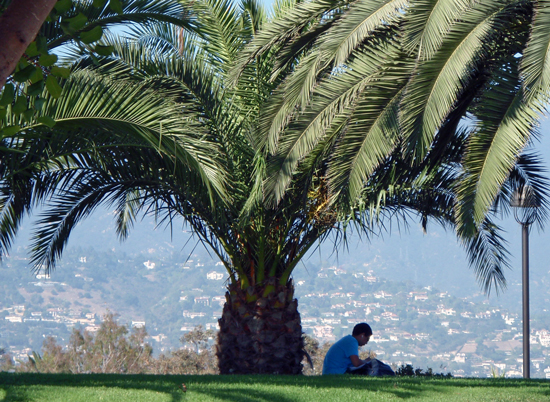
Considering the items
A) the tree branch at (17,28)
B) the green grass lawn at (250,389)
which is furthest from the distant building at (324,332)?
the tree branch at (17,28)

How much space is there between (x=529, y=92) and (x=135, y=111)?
3581 mm

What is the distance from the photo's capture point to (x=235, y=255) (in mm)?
8172

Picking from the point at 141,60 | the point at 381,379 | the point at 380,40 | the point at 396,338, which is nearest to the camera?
the point at 381,379

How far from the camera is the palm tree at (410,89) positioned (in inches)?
229

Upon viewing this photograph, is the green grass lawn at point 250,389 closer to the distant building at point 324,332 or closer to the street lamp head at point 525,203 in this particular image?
the street lamp head at point 525,203

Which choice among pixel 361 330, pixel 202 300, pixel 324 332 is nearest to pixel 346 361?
pixel 361 330

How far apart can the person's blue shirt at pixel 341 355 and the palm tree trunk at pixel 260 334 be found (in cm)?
59

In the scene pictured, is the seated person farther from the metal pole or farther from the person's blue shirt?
the metal pole

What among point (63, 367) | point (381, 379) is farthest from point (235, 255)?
point (63, 367)

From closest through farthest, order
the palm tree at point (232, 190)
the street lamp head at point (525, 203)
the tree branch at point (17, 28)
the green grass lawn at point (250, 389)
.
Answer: the tree branch at point (17, 28) < the green grass lawn at point (250, 389) < the palm tree at point (232, 190) < the street lamp head at point (525, 203)

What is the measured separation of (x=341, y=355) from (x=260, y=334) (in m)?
1.05

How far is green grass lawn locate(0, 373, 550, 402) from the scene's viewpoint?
5.32 metres

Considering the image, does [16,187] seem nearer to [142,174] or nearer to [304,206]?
[142,174]

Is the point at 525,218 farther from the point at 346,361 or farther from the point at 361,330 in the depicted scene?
the point at 346,361
